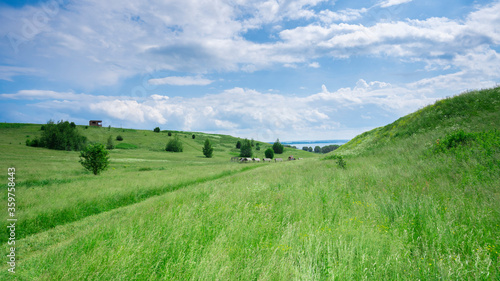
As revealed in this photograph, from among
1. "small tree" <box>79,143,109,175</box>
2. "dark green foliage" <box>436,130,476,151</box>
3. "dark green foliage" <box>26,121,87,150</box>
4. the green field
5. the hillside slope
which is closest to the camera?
the green field

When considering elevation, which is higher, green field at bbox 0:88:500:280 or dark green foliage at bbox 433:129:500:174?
dark green foliage at bbox 433:129:500:174

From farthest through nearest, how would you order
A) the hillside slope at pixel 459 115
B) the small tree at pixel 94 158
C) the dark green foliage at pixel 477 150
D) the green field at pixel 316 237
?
the small tree at pixel 94 158
the hillside slope at pixel 459 115
the dark green foliage at pixel 477 150
the green field at pixel 316 237

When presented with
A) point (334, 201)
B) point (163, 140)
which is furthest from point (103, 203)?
point (163, 140)

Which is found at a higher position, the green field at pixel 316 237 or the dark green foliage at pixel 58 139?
the dark green foliage at pixel 58 139

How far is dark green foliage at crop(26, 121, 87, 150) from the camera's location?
59.8 metres

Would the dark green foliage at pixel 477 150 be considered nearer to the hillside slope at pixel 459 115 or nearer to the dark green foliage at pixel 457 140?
the dark green foliage at pixel 457 140

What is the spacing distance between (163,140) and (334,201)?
327 feet

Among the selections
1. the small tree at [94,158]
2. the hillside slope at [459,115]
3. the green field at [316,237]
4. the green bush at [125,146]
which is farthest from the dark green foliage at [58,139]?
the hillside slope at [459,115]

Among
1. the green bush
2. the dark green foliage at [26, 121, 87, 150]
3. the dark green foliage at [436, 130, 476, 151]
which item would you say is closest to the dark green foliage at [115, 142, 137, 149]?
the green bush

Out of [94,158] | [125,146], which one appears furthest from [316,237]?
[125,146]

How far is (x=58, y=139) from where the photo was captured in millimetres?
60500

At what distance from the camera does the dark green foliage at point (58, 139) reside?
2354 inches

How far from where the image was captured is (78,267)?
333 cm

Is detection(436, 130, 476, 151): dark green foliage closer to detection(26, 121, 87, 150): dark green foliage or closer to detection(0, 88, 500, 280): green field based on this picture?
detection(0, 88, 500, 280): green field
